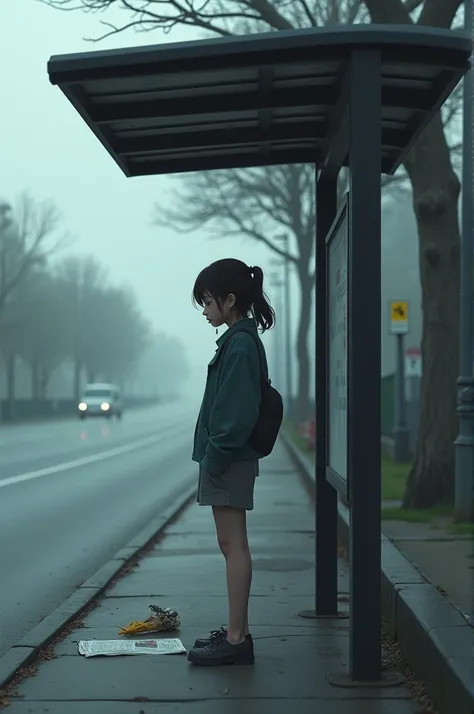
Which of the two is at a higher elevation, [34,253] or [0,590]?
[34,253]

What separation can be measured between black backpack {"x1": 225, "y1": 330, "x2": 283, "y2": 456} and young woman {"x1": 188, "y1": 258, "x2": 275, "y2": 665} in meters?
0.04

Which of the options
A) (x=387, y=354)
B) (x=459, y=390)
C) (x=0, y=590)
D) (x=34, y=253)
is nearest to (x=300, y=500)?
(x=459, y=390)

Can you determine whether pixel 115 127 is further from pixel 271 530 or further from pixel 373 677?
pixel 271 530

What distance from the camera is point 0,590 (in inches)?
391

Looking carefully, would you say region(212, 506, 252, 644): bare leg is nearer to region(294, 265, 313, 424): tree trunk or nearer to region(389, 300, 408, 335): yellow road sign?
region(389, 300, 408, 335): yellow road sign

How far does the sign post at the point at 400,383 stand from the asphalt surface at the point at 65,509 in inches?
151

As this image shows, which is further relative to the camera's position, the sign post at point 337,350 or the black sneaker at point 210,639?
the black sneaker at point 210,639

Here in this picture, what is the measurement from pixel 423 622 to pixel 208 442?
1.26m

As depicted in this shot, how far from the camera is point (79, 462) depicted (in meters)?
27.7

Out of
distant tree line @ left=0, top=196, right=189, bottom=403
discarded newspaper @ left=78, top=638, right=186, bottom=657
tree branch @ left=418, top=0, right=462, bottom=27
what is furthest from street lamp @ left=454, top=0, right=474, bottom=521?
distant tree line @ left=0, top=196, right=189, bottom=403

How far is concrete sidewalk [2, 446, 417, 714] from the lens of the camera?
571 centimetres

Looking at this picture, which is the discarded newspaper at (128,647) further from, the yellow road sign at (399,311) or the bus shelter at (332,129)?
the yellow road sign at (399,311)

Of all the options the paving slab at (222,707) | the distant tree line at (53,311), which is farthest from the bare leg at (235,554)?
the distant tree line at (53,311)

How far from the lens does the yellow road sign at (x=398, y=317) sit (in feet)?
85.3
